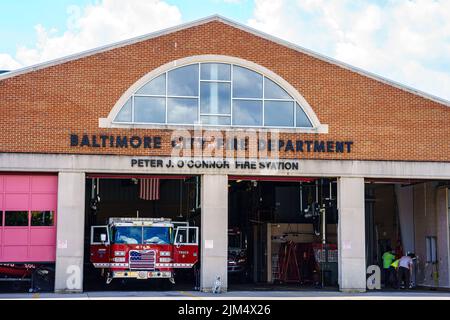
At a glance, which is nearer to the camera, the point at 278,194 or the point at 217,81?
the point at 217,81

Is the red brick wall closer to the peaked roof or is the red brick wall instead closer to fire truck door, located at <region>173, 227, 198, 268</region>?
the peaked roof

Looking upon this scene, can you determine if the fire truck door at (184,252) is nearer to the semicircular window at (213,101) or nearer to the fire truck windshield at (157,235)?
the fire truck windshield at (157,235)

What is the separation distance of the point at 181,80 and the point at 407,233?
13.4 meters

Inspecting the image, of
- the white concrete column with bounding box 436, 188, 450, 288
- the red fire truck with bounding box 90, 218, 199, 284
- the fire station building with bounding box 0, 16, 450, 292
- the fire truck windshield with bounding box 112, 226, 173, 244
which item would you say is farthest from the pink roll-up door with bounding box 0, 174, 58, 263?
the white concrete column with bounding box 436, 188, 450, 288

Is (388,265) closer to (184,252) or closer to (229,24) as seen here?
(184,252)

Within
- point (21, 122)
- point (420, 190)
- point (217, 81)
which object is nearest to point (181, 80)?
point (217, 81)

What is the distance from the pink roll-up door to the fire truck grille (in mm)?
2921

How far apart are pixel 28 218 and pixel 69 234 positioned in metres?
1.63

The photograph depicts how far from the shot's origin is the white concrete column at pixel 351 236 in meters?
30.3

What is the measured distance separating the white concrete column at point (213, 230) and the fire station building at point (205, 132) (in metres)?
0.04

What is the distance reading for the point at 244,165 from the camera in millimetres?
30156

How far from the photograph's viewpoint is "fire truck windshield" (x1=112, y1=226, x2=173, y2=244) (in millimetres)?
30203

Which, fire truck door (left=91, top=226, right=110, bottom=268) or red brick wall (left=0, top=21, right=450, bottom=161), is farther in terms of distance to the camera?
fire truck door (left=91, top=226, right=110, bottom=268)

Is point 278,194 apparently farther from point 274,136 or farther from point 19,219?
point 19,219
